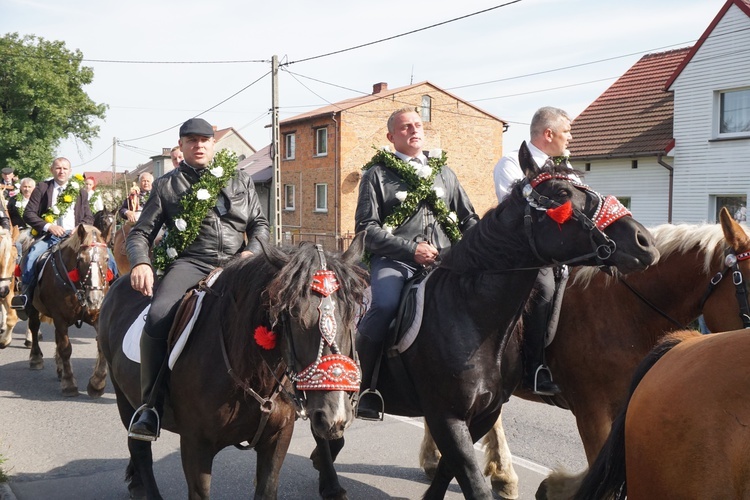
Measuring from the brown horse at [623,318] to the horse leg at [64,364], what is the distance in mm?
6130

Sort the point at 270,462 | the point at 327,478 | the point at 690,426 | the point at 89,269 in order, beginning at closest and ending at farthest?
the point at 690,426
the point at 270,462
the point at 327,478
the point at 89,269

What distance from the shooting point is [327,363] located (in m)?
2.99

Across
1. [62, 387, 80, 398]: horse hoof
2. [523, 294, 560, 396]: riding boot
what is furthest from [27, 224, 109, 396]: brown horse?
[523, 294, 560, 396]: riding boot

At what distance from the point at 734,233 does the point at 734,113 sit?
1956cm

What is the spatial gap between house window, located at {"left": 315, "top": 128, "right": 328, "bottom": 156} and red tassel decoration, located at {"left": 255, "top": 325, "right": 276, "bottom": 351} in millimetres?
36299

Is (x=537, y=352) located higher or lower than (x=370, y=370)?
higher

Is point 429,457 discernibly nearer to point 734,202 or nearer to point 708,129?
point 734,202

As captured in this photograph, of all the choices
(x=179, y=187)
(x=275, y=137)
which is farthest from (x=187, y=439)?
(x=275, y=137)

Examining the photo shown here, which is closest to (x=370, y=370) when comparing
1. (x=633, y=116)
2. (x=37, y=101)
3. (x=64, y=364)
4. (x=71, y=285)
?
(x=64, y=364)

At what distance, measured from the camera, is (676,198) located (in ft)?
72.5

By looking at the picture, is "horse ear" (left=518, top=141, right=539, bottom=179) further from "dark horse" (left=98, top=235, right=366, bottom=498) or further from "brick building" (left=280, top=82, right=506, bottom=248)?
"brick building" (left=280, top=82, right=506, bottom=248)

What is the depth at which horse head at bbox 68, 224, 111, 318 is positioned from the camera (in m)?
8.93

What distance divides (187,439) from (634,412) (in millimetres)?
2398

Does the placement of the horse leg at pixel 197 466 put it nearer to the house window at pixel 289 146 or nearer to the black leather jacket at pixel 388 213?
the black leather jacket at pixel 388 213
